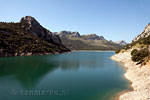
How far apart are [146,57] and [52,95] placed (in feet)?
155

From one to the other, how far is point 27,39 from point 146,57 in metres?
168

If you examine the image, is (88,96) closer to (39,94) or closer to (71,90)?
(71,90)

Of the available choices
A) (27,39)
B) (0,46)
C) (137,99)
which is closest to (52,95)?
(137,99)

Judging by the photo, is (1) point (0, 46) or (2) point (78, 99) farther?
(1) point (0, 46)

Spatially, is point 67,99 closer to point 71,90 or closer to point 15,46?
point 71,90

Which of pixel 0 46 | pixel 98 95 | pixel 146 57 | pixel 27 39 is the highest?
pixel 27 39

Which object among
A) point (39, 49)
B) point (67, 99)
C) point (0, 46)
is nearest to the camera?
point (67, 99)

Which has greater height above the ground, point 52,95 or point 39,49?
point 39,49

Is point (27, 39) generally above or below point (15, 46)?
above

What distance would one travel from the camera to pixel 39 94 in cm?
2883

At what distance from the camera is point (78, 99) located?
2603 cm

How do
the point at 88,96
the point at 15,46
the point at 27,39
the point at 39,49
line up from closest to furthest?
1. the point at 88,96
2. the point at 15,46
3. the point at 39,49
4. the point at 27,39

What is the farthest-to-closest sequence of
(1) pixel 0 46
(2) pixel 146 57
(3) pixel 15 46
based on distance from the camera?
(3) pixel 15 46
(1) pixel 0 46
(2) pixel 146 57

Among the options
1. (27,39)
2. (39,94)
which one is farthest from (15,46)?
(39,94)
